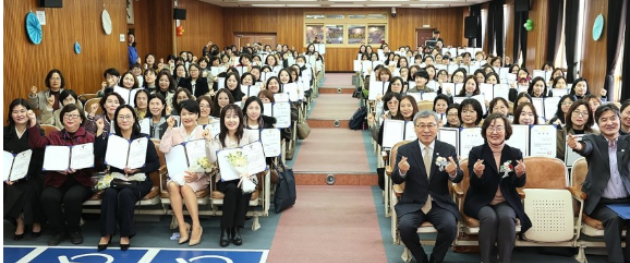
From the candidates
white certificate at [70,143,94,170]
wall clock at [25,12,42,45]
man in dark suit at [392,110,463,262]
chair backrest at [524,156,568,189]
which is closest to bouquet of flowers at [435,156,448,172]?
man in dark suit at [392,110,463,262]

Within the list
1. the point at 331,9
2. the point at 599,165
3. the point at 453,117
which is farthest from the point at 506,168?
the point at 331,9

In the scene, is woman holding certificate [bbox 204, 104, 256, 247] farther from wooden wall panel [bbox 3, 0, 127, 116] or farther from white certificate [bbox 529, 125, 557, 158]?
wooden wall panel [bbox 3, 0, 127, 116]

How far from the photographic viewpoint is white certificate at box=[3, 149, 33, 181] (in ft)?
15.2

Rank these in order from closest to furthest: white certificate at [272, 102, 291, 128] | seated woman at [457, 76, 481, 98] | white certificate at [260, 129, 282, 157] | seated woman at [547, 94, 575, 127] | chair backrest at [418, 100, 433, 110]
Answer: white certificate at [260, 129, 282, 157], seated woman at [547, 94, 575, 127], white certificate at [272, 102, 291, 128], chair backrest at [418, 100, 433, 110], seated woman at [457, 76, 481, 98]

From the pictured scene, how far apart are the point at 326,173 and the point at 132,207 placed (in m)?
2.59

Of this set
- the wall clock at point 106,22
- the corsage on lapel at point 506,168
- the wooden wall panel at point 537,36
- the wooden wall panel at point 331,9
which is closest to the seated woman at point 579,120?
the corsage on lapel at point 506,168

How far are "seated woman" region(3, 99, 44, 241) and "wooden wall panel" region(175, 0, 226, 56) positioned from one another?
1075cm

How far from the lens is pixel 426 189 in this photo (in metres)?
4.28

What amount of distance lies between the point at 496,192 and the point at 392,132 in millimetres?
1464

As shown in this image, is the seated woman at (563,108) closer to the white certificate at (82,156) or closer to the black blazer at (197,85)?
the white certificate at (82,156)

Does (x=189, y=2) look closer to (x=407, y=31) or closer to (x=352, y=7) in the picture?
(x=352, y=7)

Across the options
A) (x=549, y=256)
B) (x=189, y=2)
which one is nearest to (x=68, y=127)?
(x=549, y=256)

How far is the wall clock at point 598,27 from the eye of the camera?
1030 centimetres

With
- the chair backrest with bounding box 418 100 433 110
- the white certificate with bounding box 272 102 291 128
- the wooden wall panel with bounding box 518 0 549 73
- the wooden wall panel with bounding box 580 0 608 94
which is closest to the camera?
the white certificate with bounding box 272 102 291 128
